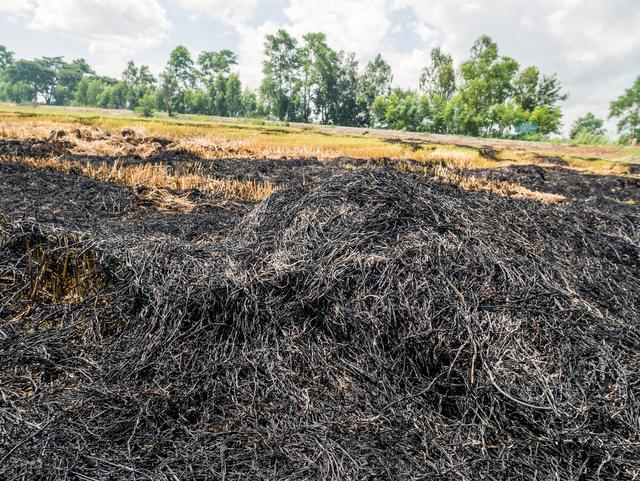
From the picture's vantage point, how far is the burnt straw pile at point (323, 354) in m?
1.67

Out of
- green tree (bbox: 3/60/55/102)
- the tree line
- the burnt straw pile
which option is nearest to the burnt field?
the burnt straw pile

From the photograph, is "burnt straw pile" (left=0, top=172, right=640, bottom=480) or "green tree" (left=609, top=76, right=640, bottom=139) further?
"green tree" (left=609, top=76, right=640, bottom=139)

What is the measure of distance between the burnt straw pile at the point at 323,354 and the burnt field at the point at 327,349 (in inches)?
0.5

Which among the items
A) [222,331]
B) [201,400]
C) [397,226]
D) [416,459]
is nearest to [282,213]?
[397,226]

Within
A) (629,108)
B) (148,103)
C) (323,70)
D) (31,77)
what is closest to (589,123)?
(629,108)

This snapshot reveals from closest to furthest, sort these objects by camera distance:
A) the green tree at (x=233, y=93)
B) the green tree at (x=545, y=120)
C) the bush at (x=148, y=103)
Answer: the green tree at (x=545, y=120)
the bush at (x=148, y=103)
the green tree at (x=233, y=93)

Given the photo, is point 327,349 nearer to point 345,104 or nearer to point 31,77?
point 345,104

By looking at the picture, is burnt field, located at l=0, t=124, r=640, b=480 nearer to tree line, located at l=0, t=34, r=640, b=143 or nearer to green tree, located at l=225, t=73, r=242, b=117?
tree line, located at l=0, t=34, r=640, b=143

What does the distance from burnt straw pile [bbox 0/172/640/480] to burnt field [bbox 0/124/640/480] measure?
12mm

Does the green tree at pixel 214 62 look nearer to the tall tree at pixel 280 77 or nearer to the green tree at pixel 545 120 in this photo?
the tall tree at pixel 280 77

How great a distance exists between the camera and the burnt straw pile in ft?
5.49

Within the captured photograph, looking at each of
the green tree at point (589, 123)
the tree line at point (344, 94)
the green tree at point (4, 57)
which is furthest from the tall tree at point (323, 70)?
the green tree at point (4, 57)

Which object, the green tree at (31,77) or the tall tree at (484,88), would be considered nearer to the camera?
the tall tree at (484,88)

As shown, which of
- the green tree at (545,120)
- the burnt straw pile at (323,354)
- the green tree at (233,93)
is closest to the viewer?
the burnt straw pile at (323,354)
